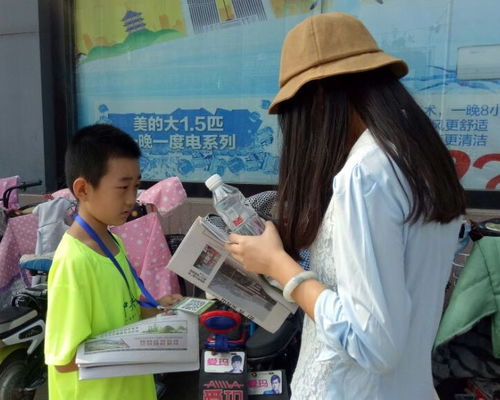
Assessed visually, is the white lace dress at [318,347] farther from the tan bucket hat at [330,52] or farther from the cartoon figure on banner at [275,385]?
the cartoon figure on banner at [275,385]

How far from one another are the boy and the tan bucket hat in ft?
2.72

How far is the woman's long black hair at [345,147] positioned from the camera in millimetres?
866

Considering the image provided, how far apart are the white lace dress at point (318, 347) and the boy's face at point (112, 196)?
80 centimetres

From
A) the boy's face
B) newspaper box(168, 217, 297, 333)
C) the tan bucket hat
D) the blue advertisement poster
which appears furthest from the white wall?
the tan bucket hat

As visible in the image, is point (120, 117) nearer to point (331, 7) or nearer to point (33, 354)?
point (331, 7)

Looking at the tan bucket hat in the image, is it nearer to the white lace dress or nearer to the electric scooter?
the white lace dress

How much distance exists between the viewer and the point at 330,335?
0.85 meters

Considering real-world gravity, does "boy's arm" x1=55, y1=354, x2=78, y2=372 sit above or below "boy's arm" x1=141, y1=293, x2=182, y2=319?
below

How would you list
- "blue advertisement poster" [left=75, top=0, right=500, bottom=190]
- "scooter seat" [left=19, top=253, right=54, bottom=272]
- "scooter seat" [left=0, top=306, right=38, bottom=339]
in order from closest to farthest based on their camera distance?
"scooter seat" [left=0, top=306, right=38, bottom=339] → "scooter seat" [left=19, top=253, right=54, bottom=272] → "blue advertisement poster" [left=75, top=0, right=500, bottom=190]

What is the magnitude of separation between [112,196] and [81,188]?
0.11 meters

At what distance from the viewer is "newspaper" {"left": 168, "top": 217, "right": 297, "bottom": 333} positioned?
1.13m

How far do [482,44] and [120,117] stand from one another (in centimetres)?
345

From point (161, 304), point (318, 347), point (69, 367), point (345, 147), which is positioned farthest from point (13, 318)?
point (345, 147)

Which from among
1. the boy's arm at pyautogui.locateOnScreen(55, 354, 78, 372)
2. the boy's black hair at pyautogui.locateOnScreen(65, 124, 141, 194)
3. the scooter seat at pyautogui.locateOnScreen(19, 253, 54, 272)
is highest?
the boy's black hair at pyautogui.locateOnScreen(65, 124, 141, 194)
